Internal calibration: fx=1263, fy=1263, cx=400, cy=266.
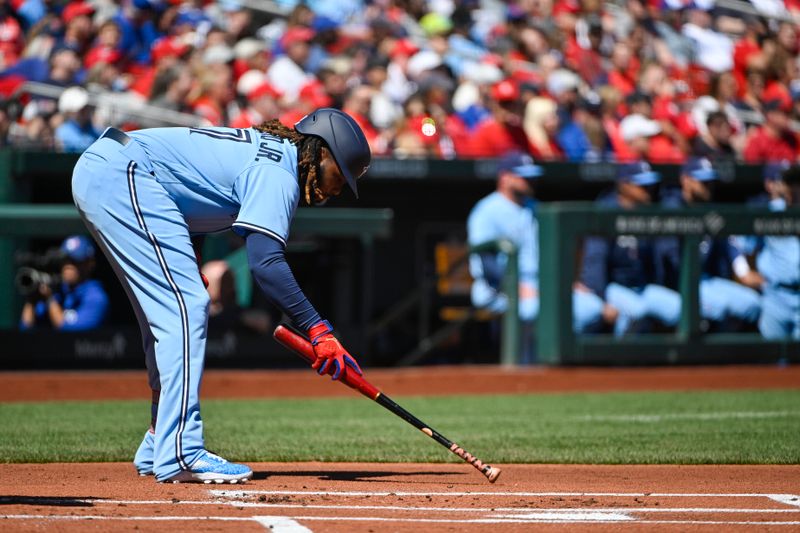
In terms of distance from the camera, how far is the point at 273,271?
4953 millimetres

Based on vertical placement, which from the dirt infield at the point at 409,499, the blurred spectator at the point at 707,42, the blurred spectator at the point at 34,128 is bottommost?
the dirt infield at the point at 409,499

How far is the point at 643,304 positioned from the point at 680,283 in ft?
1.41

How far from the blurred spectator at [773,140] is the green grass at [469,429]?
507cm

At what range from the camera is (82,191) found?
514cm

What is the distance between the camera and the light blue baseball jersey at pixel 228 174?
4980 millimetres

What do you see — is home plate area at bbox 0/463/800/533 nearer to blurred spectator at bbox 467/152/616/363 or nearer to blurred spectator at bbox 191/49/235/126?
blurred spectator at bbox 467/152/616/363

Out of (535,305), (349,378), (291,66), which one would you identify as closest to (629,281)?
(535,305)

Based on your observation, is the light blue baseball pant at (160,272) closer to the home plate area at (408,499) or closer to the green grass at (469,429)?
the home plate area at (408,499)

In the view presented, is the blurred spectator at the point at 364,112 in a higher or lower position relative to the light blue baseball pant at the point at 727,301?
higher

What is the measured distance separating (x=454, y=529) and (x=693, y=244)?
8770mm

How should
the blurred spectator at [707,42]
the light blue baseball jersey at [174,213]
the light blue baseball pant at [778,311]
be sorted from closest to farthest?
the light blue baseball jersey at [174,213]
the light blue baseball pant at [778,311]
the blurred spectator at [707,42]

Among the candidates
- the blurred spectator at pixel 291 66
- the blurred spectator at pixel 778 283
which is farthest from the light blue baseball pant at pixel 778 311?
the blurred spectator at pixel 291 66

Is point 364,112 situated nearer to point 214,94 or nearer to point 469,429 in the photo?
point 214,94

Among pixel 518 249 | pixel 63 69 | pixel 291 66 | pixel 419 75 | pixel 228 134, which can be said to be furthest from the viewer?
pixel 419 75
